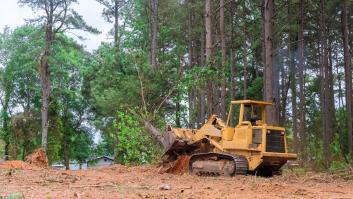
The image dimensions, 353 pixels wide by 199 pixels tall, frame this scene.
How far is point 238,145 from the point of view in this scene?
15.1 metres

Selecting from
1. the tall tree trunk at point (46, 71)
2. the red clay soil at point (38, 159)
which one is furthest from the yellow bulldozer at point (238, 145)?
the tall tree trunk at point (46, 71)

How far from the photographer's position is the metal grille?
1479cm

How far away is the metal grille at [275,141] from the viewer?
48.5ft

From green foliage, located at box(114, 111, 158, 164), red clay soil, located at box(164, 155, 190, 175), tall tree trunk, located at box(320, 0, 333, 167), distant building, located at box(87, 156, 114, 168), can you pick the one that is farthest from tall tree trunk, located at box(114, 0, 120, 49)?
red clay soil, located at box(164, 155, 190, 175)

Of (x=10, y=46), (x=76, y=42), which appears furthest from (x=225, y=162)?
(x=10, y=46)

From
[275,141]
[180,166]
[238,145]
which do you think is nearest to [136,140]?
[180,166]

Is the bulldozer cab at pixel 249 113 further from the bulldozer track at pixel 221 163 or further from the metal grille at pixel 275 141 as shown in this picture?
the bulldozer track at pixel 221 163

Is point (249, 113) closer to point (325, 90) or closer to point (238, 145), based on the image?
point (238, 145)

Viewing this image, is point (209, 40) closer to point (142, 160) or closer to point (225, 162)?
point (142, 160)

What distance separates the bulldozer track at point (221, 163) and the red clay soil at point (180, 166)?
0.42 meters

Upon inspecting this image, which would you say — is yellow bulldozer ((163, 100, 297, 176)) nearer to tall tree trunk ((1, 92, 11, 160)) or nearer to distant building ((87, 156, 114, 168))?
tall tree trunk ((1, 92, 11, 160))

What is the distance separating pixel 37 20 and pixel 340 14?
19.0m

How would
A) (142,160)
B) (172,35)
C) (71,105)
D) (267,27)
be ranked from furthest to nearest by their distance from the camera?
1. (71,105)
2. (172,35)
3. (142,160)
4. (267,27)

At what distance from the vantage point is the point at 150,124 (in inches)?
767
